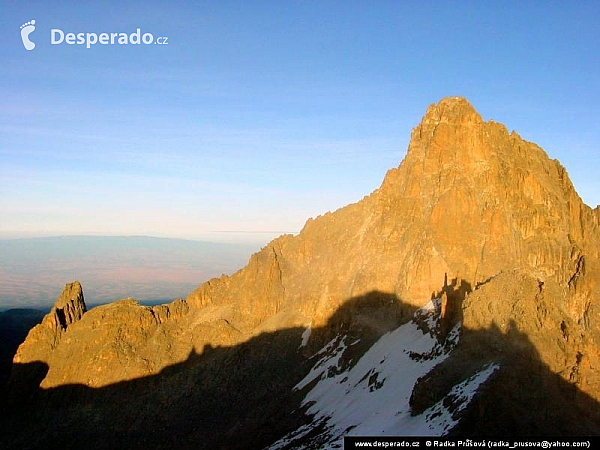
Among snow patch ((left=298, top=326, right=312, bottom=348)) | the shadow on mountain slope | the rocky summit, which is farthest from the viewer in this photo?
snow patch ((left=298, top=326, right=312, bottom=348))

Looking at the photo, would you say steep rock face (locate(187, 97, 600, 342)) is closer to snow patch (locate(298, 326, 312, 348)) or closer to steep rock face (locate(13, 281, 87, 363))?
snow patch (locate(298, 326, 312, 348))

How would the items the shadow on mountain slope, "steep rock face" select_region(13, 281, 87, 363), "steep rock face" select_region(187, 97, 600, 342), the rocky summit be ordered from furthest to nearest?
"steep rock face" select_region(13, 281, 87, 363) < the shadow on mountain slope < "steep rock face" select_region(187, 97, 600, 342) < the rocky summit

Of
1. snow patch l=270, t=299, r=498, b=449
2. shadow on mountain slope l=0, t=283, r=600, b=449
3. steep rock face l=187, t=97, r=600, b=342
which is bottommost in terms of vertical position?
shadow on mountain slope l=0, t=283, r=600, b=449

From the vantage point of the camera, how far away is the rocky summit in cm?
4941

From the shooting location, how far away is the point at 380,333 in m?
83.2

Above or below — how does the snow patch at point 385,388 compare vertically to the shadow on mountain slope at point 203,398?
above

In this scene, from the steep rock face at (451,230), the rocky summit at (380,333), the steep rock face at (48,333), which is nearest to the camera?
the rocky summit at (380,333)

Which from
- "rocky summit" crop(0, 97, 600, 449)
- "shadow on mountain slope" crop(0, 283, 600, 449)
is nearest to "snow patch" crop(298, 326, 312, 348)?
"rocky summit" crop(0, 97, 600, 449)

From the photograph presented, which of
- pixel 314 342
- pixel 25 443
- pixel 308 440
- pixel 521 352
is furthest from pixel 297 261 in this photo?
pixel 521 352

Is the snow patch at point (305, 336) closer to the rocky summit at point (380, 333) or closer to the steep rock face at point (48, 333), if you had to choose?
the rocky summit at point (380, 333)

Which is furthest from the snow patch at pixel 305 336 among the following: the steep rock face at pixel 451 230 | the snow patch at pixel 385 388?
the snow patch at pixel 385 388

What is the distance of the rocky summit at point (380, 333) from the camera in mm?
49406

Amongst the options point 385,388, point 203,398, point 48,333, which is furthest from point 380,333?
point 48,333

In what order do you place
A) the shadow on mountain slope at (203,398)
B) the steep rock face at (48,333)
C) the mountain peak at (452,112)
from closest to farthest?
the shadow on mountain slope at (203,398) < the mountain peak at (452,112) < the steep rock face at (48,333)
